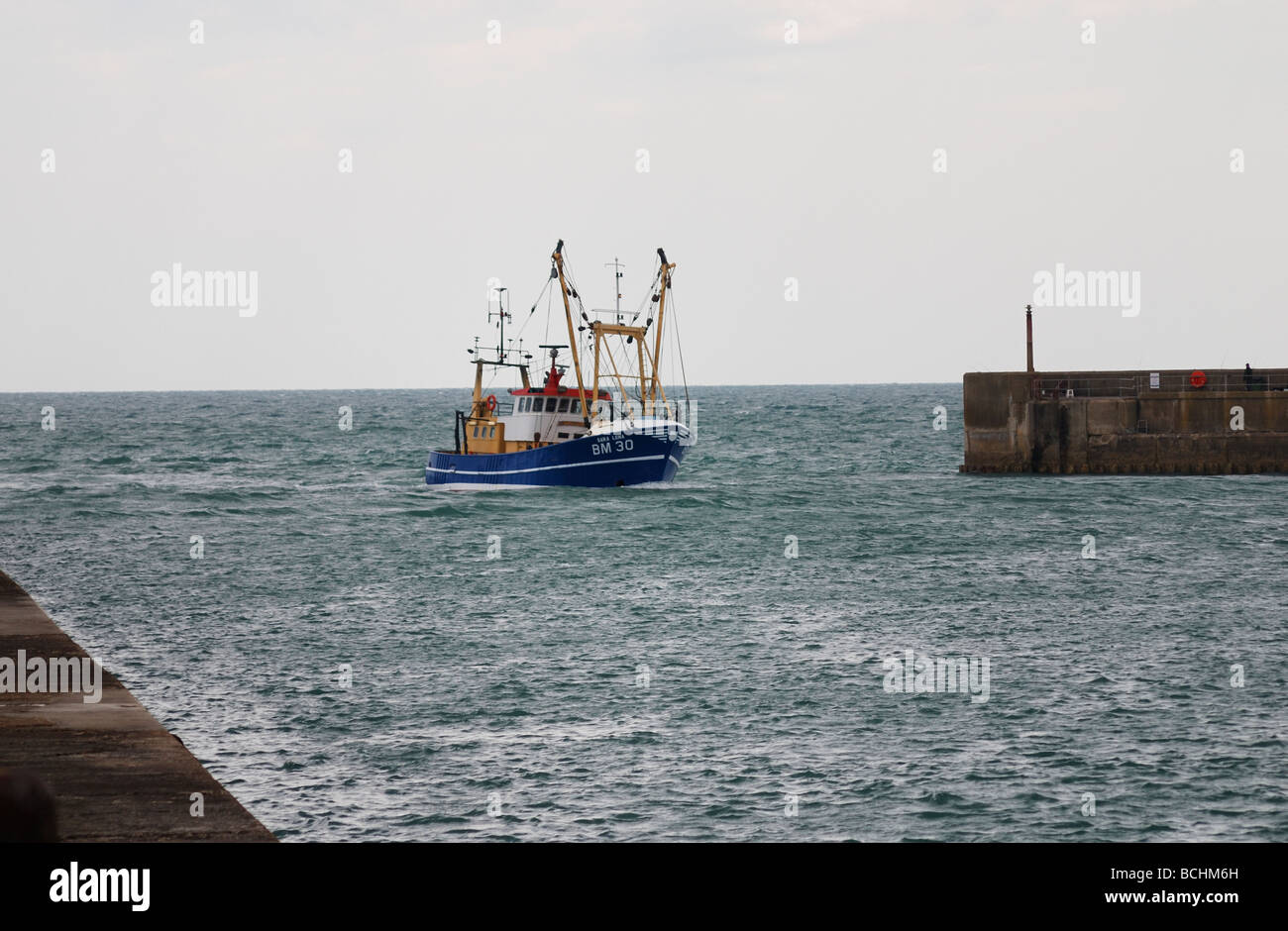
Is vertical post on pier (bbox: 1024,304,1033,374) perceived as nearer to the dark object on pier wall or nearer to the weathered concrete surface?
the dark object on pier wall

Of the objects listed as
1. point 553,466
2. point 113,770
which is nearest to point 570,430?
point 553,466

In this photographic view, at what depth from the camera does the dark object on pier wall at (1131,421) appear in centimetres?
6091

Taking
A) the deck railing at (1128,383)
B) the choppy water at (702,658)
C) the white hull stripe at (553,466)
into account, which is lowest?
the choppy water at (702,658)

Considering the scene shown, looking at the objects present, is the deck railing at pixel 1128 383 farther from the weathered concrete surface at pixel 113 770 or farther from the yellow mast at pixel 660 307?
the weathered concrete surface at pixel 113 770

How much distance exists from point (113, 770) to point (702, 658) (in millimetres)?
12567

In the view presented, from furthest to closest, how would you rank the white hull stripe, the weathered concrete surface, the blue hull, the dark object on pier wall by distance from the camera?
1. the dark object on pier wall
2. the white hull stripe
3. the blue hull
4. the weathered concrete surface

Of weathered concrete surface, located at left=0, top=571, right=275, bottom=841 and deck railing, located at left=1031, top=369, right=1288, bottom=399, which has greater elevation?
deck railing, located at left=1031, top=369, right=1288, bottom=399

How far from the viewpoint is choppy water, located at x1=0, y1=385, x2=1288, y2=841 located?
50.7 ft

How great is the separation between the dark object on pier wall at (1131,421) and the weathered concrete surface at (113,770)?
174 ft

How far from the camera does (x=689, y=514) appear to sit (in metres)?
53.0

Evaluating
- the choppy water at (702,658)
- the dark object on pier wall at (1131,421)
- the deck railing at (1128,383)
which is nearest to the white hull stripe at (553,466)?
the choppy water at (702,658)

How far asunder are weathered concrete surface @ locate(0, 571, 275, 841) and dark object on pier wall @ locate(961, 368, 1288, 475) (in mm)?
52957

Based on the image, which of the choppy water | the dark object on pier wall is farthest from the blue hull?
the dark object on pier wall
